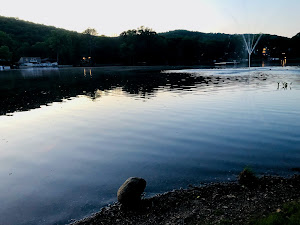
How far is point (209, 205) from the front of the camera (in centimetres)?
800

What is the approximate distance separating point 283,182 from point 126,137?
9.92 m

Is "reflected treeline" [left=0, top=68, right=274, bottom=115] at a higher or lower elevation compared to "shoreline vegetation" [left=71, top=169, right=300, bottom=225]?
higher

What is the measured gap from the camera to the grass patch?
6.26 meters

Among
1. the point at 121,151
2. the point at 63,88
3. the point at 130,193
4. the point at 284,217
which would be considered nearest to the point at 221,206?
the point at 284,217

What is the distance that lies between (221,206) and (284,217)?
187cm

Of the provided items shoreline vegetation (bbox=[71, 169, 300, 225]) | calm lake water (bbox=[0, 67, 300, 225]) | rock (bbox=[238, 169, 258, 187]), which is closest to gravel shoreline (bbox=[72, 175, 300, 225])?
shoreline vegetation (bbox=[71, 169, 300, 225])

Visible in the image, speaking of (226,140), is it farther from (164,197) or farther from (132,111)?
(132,111)

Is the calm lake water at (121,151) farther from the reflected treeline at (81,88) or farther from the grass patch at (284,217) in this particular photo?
the reflected treeline at (81,88)

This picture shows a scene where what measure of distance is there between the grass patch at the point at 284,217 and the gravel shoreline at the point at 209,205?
0.27 metres

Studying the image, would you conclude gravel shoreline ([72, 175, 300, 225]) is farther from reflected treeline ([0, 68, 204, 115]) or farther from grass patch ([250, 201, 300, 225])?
reflected treeline ([0, 68, 204, 115])

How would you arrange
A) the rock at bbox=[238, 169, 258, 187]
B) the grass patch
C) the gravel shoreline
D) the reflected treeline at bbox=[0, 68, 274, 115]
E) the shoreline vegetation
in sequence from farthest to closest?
the reflected treeline at bbox=[0, 68, 274, 115] → the rock at bbox=[238, 169, 258, 187] → the gravel shoreline → the shoreline vegetation → the grass patch

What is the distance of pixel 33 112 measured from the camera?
25.1 m

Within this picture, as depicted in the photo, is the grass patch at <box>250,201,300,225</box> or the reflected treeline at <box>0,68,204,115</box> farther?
the reflected treeline at <box>0,68,204,115</box>

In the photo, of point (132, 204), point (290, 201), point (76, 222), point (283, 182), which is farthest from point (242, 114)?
point (76, 222)
